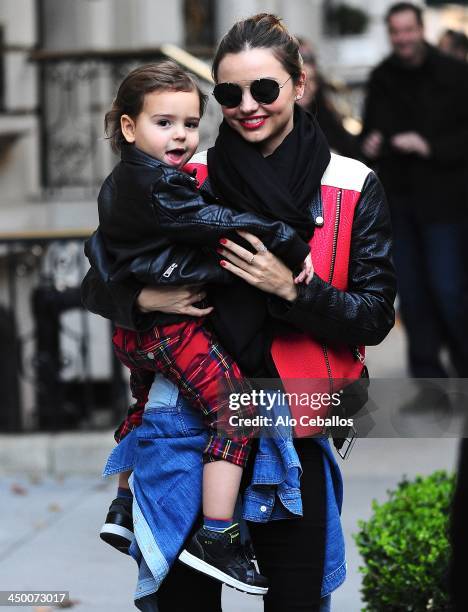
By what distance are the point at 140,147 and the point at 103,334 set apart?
5.78 meters

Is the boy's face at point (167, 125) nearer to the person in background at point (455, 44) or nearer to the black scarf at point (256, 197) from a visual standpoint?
the black scarf at point (256, 197)

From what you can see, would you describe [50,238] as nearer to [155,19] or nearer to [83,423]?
[83,423]

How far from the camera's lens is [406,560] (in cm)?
438

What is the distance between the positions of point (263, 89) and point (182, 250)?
17.4 inches

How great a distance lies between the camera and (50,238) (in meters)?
7.62

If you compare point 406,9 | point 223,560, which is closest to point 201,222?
point 223,560

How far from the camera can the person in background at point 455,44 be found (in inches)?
387

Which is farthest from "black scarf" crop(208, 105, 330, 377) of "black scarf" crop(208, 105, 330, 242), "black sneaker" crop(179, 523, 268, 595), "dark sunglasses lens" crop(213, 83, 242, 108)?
"black sneaker" crop(179, 523, 268, 595)

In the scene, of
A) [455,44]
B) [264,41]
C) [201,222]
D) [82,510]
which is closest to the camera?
[201,222]

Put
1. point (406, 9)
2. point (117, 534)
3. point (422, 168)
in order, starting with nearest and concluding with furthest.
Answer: point (117, 534) → point (406, 9) → point (422, 168)

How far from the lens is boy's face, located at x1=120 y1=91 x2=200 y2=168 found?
3.35 meters

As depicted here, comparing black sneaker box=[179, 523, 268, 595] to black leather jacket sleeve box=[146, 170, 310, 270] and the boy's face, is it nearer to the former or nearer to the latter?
black leather jacket sleeve box=[146, 170, 310, 270]

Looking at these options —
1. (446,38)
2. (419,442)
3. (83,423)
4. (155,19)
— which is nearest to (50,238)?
(83,423)

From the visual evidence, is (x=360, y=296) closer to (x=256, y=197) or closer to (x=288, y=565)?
(x=256, y=197)
